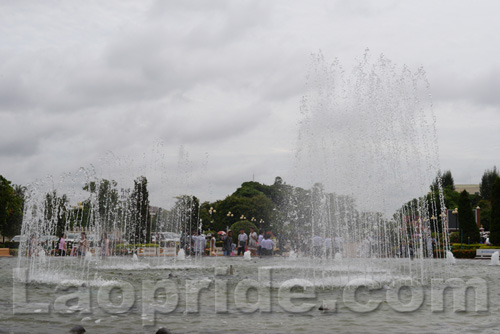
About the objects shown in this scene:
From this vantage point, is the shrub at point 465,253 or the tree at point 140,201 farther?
the tree at point 140,201

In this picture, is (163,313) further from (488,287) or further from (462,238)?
(462,238)

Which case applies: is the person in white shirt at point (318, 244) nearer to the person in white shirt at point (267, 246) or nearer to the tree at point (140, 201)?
the person in white shirt at point (267, 246)

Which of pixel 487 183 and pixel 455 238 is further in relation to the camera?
pixel 487 183

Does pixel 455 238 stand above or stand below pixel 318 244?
above

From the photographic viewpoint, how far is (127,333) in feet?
23.2

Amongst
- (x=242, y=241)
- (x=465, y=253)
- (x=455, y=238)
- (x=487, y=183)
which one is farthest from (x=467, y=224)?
(x=487, y=183)

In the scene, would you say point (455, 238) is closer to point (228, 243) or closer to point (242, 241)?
point (242, 241)

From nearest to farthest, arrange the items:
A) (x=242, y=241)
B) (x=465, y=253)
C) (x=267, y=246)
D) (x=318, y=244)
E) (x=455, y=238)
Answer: (x=318, y=244)
(x=267, y=246)
(x=242, y=241)
(x=465, y=253)
(x=455, y=238)

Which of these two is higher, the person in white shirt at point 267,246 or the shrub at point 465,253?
the person in white shirt at point 267,246

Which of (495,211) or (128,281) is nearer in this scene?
A: (128,281)

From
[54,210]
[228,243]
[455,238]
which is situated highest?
[54,210]

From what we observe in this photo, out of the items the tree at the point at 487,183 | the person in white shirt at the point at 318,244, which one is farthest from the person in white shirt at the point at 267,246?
the tree at the point at 487,183

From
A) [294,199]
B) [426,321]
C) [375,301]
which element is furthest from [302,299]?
[294,199]

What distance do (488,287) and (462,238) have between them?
25747 millimetres
